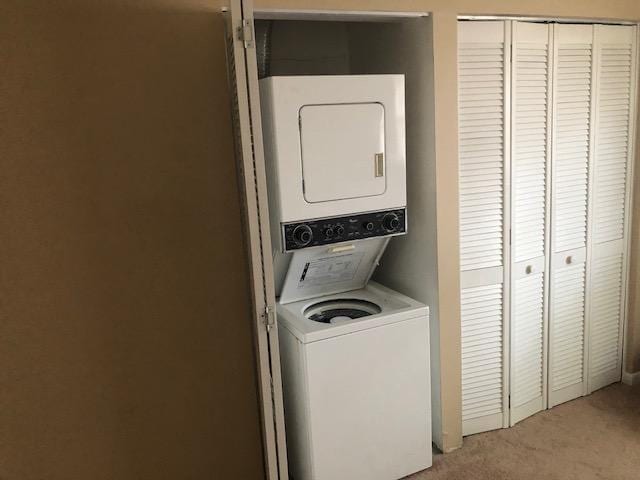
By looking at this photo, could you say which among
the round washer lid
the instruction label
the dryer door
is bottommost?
the round washer lid

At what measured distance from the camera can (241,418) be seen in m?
2.52

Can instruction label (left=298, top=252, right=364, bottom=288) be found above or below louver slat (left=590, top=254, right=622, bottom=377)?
above

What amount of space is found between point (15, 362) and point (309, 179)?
A: 1.32 metres

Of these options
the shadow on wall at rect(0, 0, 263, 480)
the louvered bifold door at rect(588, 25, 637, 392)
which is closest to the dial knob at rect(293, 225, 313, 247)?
the shadow on wall at rect(0, 0, 263, 480)

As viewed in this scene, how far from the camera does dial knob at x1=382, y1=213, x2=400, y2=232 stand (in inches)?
96.2

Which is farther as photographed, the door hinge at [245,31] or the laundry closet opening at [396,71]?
the laundry closet opening at [396,71]

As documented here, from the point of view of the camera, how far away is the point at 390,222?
8.05ft

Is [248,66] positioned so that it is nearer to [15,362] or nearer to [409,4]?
[409,4]

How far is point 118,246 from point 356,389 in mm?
1189

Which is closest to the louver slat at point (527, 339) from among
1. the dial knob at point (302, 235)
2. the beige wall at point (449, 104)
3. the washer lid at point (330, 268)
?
the beige wall at point (449, 104)

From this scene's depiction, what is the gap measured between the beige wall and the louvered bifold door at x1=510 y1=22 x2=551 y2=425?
0.63 ft

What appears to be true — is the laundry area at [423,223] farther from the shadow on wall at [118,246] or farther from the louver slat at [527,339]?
the shadow on wall at [118,246]

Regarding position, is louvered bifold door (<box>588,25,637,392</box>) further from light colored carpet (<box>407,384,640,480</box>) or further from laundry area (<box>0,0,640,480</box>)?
light colored carpet (<box>407,384,640,480</box>)

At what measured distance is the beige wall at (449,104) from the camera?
7.75ft
